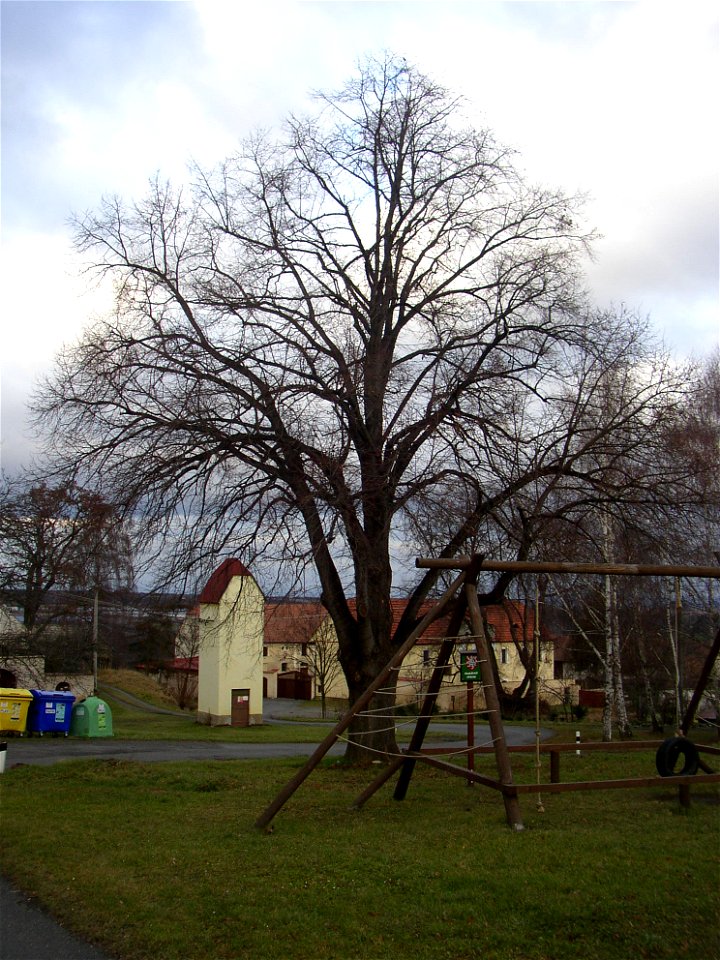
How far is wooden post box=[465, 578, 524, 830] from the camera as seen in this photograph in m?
8.83

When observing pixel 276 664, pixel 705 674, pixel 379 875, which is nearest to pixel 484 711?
pixel 379 875

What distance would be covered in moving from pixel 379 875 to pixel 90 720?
21846mm

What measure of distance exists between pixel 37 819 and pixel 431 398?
8.36 meters

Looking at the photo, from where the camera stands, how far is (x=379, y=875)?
7.19 metres

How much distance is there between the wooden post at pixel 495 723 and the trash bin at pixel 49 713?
20.4 metres

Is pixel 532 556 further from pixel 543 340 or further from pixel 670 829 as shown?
pixel 670 829

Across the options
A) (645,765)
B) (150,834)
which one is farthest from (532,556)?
(150,834)

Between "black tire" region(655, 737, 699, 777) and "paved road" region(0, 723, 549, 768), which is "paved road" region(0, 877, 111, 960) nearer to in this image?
"black tire" region(655, 737, 699, 777)

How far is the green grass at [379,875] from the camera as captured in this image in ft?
19.2

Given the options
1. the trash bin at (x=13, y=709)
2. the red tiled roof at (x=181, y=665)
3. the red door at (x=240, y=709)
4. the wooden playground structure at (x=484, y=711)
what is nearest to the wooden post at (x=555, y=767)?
the wooden playground structure at (x=484, y=711)

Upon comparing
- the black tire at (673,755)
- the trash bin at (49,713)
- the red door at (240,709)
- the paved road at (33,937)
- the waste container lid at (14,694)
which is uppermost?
the black tire at (673,755)

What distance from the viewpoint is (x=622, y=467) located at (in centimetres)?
1510

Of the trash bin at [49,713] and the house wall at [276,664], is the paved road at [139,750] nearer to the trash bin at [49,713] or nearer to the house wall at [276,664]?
the trash bin at [49,713]

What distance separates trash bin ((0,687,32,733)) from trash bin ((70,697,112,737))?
170 centimetres
